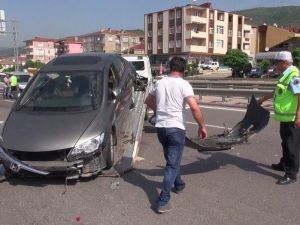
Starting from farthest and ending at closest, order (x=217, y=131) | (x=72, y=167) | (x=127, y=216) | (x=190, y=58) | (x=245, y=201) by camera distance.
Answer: (x=190, y=58), (x=217, y=131), (x=72, y=167), (x=245, y=201), (x=127, y=216)

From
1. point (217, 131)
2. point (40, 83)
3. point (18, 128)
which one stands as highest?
point (40, 83)

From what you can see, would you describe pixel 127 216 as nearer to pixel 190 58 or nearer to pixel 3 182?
pixel 3 182

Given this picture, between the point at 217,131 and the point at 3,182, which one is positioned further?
the point at 217,131

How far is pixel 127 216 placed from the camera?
16.1 ft

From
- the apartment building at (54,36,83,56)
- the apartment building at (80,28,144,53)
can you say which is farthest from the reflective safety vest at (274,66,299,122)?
the apartment building at (80,28,144,53)

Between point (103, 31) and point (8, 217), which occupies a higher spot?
point (103, 31)

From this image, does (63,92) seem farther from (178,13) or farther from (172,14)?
(172,14)

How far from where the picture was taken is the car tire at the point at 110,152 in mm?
6422

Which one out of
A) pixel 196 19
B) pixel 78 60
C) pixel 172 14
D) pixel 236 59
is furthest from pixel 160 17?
pixel 78 60

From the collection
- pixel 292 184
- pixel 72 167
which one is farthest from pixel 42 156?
pixel 292 184

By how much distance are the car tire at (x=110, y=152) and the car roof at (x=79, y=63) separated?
139 cm

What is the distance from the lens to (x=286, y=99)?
604 cm

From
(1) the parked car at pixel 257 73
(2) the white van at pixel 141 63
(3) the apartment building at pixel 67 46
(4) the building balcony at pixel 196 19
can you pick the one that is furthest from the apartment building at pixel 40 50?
(2) the white van at pixel 141 63

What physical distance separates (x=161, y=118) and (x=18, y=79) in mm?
21862
